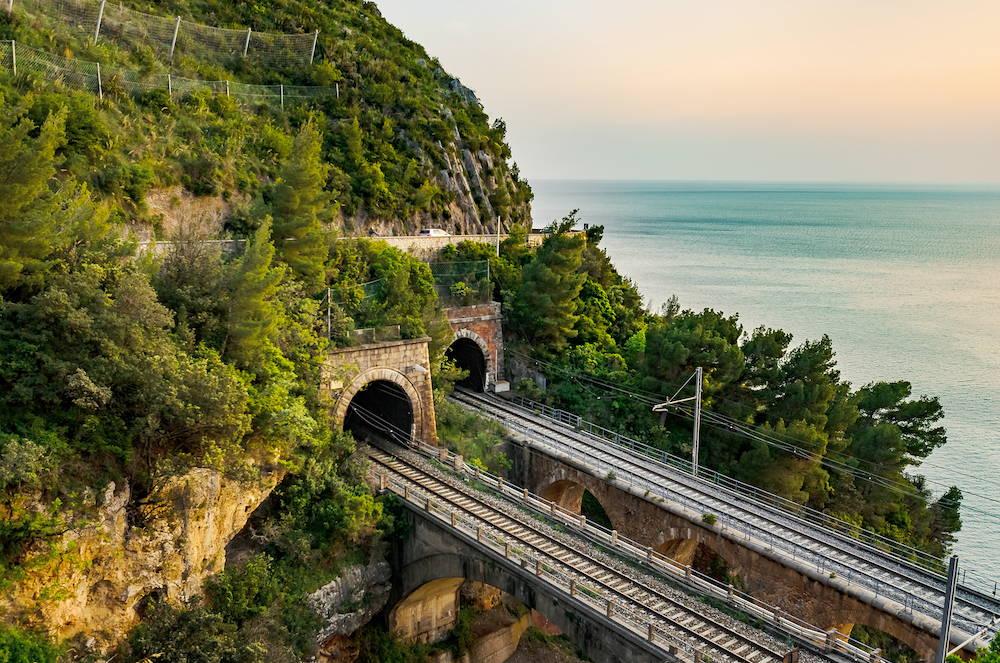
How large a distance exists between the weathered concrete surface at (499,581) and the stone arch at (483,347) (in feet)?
45.9

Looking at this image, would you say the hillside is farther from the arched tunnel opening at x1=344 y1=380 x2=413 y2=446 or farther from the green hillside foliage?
the green hillside foliage

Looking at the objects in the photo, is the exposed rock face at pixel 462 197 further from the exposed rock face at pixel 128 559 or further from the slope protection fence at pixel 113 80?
the exposed rock face at pixel 128 559

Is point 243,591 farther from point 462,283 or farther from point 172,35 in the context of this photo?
point 172,35

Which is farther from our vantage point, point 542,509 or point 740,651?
point 542,509

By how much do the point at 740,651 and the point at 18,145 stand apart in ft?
68.9

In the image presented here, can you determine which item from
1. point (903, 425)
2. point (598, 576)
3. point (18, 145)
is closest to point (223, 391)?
point (18, 145)

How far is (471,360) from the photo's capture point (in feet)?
123

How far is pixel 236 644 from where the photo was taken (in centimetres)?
1697

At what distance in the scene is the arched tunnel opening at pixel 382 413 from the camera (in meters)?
28.5

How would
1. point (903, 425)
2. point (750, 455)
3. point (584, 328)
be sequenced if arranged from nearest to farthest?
point (750, 455) → point (903, 425) → point (584, 328)

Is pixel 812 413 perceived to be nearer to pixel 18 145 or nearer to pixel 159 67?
pixel 18 145

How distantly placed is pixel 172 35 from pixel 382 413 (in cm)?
2525

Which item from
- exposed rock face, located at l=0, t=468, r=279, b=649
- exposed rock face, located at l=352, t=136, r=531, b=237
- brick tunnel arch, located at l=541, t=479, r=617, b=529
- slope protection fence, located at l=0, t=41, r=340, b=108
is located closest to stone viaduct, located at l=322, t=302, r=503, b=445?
brick tunnel arch, located at l=541, t=479, r=617, b=529

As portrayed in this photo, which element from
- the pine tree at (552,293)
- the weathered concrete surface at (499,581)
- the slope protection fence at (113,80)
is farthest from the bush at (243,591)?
the slope protection fence at (113,80)
